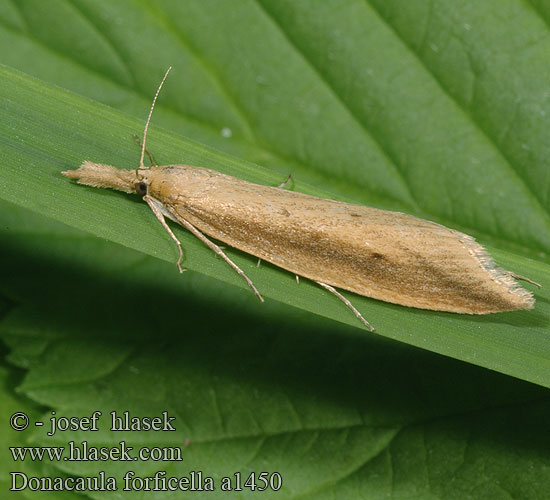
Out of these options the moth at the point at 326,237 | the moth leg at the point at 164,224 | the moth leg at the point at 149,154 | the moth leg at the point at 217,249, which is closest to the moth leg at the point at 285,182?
the moth at the point at 326,237

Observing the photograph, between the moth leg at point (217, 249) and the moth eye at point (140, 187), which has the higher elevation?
the moth eye at point (140, 187)

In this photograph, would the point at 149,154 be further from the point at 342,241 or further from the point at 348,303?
the point at 348,303

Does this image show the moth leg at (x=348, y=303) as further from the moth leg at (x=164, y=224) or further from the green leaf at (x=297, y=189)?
the moth leg at (x=164, y=224)

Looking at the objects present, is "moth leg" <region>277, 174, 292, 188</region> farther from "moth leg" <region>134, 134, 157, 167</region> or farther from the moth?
"moth leg" <region>134, 134, 157, 167</region>

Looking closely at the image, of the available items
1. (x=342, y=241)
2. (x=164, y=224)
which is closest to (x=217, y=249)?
(x=164, y=224)

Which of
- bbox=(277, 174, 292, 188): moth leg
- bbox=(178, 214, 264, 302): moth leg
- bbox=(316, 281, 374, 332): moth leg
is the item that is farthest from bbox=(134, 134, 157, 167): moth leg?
bbox=(316, 281, 374, 332): moth leg

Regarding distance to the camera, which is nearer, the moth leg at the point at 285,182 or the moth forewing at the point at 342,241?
the moth forewing at the point at 342,241
